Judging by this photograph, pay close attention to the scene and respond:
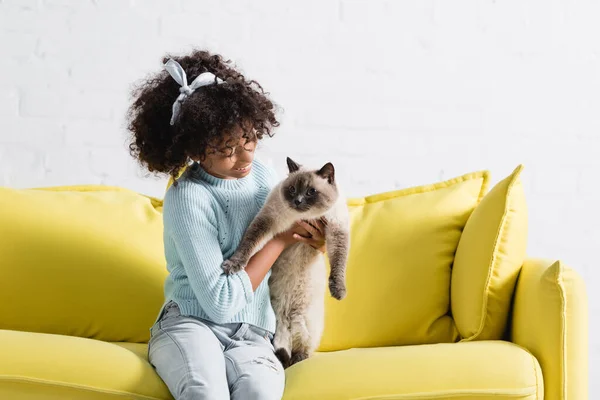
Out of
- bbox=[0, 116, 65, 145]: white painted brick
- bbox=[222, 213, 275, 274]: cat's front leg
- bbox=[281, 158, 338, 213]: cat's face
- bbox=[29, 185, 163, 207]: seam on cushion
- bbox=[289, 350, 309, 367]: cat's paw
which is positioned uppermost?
bbox=[281, 158, 338, 213]: cat's face

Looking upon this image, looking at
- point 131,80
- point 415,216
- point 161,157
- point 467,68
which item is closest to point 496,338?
point 415,216

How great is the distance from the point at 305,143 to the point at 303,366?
119 centimetres

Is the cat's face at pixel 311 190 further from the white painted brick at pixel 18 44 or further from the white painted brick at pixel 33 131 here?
the white painted brick at pixel 18 44

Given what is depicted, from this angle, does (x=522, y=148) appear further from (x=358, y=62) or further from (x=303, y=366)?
(x=303, y=366)

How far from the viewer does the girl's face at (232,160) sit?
2008 millimetres

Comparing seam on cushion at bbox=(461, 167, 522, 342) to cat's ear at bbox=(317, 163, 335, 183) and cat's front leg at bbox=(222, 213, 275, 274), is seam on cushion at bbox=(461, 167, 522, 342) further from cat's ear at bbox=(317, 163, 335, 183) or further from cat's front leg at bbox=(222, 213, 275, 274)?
cat's front leg at bbox=(222, 213, 275, 274)

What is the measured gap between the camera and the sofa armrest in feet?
6.25

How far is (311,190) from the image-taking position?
6.52 feet

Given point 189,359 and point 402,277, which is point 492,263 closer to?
point 402,277

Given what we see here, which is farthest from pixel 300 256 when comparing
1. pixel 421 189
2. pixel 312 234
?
pixel 421 189

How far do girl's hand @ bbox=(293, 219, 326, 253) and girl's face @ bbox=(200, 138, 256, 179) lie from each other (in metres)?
0.21

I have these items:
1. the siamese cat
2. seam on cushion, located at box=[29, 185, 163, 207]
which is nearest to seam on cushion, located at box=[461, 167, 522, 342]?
the siamese cat

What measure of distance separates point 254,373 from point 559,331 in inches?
29.4

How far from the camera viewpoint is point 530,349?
1981 millimetres
